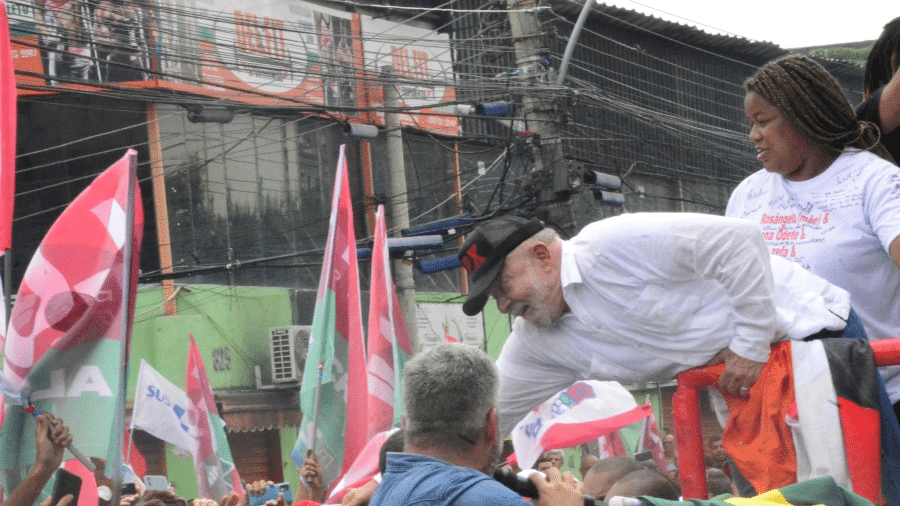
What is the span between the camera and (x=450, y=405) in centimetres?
267

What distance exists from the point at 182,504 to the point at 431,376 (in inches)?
162

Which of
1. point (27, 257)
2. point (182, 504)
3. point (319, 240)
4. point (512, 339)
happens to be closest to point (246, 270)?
point (319, 240)

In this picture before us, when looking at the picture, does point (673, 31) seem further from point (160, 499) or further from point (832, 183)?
point (832, 183)

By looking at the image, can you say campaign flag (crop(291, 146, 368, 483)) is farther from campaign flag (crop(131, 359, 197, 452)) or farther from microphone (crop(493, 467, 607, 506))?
microphone (crop(493, 467, 607, 506))

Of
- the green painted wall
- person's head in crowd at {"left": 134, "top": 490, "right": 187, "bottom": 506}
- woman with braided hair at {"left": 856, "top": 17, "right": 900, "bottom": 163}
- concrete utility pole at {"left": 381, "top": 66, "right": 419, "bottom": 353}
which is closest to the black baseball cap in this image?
woman with braided hair at {"left": 856, "top": 17, "right": 900, "bottom": 163}

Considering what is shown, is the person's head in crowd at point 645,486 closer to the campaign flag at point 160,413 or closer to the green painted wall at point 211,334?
the campaign flag at point 160,413

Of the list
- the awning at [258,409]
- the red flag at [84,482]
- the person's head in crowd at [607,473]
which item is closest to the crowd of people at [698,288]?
the person's head in crowd at [607,473]

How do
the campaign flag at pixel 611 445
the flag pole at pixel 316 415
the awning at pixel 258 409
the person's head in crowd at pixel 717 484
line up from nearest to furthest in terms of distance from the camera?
1. the person's head in crowd at pixel 717 484
2. the flag pole at pixel 316 415
3. the campaign flag at pixel 611 445
4. the awning at pixel 258 409

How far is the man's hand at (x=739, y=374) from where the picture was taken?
2.76 m

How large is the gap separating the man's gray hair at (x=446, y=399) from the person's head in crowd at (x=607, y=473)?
1.78 metres

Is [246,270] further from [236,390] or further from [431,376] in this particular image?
[431,376]

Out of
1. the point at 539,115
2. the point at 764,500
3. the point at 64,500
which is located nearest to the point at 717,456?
the point at 64,500

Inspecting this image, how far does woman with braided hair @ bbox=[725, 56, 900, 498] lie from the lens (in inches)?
116

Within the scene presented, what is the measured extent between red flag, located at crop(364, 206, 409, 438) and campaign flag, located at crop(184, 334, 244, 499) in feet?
5.42
